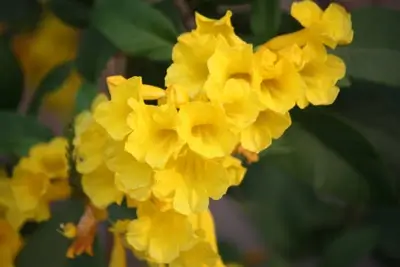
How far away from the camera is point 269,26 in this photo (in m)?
0.57

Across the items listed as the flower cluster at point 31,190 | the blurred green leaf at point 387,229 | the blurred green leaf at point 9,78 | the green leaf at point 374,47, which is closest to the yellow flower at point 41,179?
the flower cluster at point 31,190

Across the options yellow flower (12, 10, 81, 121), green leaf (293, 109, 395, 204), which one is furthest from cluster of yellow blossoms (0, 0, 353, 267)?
yellow flower (12, 10, 81, 121)

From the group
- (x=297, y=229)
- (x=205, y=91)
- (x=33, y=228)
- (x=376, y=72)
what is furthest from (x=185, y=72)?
Result: (x=297, y=229)

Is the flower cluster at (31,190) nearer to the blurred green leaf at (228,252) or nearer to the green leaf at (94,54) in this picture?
the green leaf at (94,54)

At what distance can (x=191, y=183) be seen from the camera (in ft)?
1.47

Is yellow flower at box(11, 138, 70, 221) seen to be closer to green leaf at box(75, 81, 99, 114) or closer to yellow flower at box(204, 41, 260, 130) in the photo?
green leaf at box(75, 81, 99, 114)

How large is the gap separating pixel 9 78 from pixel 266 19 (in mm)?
261

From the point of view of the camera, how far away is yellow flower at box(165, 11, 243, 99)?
464 millimetres

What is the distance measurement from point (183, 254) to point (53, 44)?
33 cm

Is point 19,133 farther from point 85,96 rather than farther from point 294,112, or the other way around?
point 294,112

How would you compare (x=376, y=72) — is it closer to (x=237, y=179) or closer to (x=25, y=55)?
(x=237, y=179)

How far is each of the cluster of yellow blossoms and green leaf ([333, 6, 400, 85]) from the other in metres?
0.08

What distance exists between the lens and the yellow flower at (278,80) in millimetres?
471

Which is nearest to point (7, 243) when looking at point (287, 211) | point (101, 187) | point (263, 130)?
point (101, 187)
